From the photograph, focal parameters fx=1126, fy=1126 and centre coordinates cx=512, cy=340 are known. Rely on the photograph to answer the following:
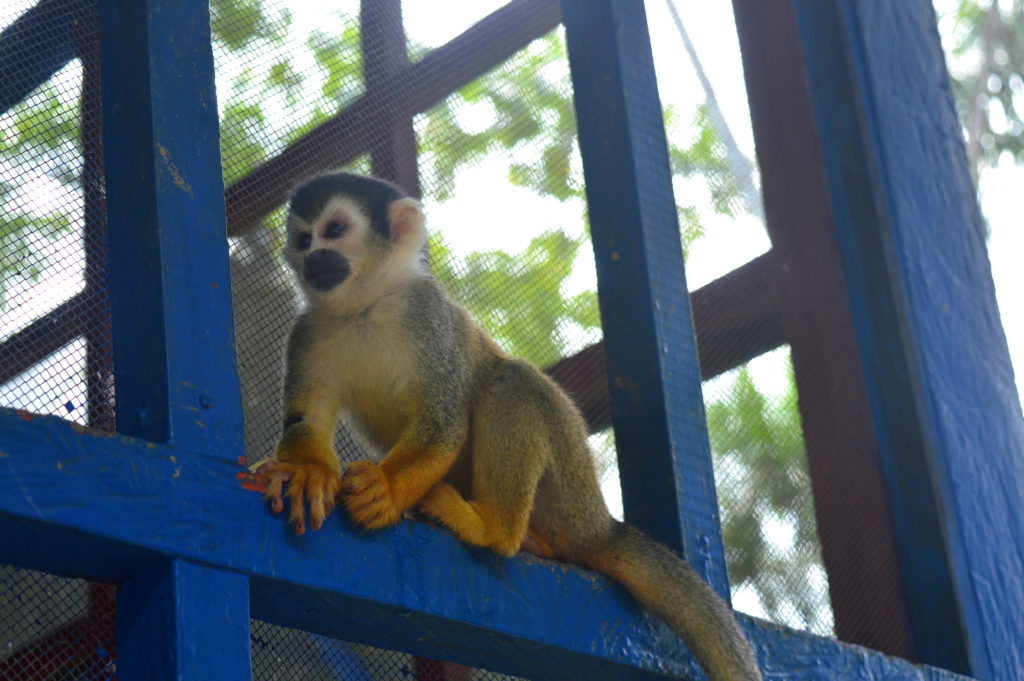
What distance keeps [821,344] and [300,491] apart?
6.62ft

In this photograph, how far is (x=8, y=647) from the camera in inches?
81.8

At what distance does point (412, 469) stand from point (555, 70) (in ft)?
5.39

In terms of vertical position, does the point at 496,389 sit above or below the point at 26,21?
below

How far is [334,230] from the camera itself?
325 centimetres

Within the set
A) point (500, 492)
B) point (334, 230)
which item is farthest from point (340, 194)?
point (500, 492)

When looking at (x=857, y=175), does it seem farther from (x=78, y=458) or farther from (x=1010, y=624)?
(x=78, y=458)

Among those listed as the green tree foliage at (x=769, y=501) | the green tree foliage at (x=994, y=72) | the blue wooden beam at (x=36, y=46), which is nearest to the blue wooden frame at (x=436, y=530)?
the blue wooden beam at (x=36, y=46)

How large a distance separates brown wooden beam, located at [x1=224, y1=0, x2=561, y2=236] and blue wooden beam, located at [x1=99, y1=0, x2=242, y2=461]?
739mm

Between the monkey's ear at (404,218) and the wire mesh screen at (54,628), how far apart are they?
1.50 metres

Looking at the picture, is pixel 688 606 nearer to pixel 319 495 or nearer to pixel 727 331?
pixel 319 495

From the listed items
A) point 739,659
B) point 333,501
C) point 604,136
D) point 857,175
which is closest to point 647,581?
point 739,659

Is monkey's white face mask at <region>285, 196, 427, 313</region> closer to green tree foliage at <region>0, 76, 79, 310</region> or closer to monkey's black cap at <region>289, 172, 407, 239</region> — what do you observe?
monkey's black cap at <region>289, 172, 407, 239</region>

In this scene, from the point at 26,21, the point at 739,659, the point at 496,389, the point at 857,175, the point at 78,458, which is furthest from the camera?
the point at 857,175

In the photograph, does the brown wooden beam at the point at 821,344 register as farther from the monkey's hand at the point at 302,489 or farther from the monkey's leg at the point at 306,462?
the monkey's hand at the point at 302,489
